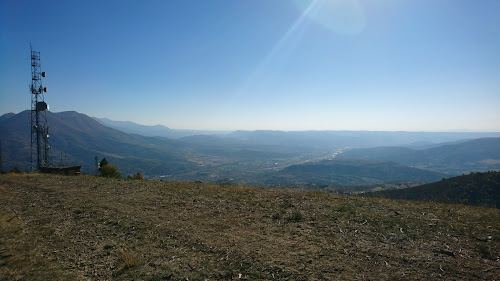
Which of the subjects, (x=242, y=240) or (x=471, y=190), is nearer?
(x=242, y=240)

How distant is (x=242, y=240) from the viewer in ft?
27.1

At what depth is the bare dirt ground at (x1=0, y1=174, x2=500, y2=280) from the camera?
250 inches

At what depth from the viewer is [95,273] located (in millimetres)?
6566

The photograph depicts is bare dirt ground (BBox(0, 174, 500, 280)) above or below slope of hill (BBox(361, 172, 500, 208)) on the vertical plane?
above

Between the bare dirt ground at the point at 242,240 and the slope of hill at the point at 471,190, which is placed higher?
the bare dirt ground at the point at 242,240

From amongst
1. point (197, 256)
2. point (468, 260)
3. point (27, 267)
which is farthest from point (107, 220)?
point (468, 260)

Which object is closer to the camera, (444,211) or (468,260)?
(468,260)

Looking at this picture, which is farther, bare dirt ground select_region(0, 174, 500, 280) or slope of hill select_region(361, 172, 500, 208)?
slope of hill select_region(361, 172, 500, 208)

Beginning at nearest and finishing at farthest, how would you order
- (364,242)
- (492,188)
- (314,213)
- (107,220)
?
(364,242) < (107,220) < (314,213) < (492,188)

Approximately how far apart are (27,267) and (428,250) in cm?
1245

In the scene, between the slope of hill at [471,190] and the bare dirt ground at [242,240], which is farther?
the slope of hill at [471,190]

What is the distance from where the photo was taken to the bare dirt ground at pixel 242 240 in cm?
636

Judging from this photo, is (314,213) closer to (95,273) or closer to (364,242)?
(364,242)

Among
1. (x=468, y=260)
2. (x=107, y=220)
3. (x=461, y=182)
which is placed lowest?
(x=461, y=182)
